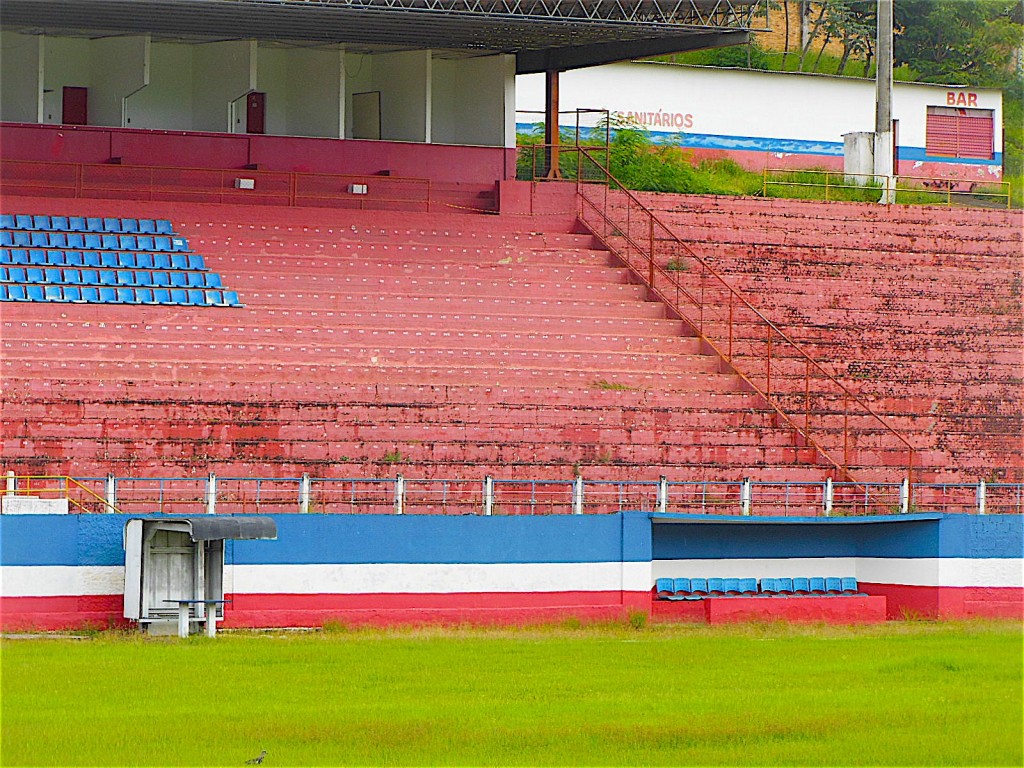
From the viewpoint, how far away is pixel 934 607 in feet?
79.6

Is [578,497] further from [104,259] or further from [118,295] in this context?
[104,259]

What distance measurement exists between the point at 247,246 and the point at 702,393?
7.94 meters

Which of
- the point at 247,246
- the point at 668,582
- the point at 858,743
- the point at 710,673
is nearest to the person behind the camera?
the point at 858,743

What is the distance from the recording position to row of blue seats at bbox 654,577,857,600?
952 inches

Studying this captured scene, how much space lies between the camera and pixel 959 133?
174 feet

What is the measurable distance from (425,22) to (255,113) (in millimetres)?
4497

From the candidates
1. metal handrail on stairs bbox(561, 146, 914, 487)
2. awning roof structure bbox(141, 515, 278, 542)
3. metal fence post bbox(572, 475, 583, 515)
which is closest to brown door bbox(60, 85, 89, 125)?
metal handrail on stairs bbox(561, 146, 914, 487)

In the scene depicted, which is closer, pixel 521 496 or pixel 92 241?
pixel 521 496

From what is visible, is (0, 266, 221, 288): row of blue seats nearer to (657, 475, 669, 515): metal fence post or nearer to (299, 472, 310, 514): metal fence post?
(299, 472, 310, 514): metal fence post

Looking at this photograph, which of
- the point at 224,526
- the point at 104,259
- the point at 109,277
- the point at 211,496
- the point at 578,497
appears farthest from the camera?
the point at 104,259

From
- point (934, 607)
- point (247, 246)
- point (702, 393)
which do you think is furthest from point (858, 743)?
point (247, 246)

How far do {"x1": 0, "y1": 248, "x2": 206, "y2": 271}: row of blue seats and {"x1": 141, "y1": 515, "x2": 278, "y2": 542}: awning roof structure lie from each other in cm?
911

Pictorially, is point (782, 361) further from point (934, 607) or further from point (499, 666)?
point (499, 666)

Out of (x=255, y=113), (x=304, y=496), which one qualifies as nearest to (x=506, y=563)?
(x=304, y=496)
